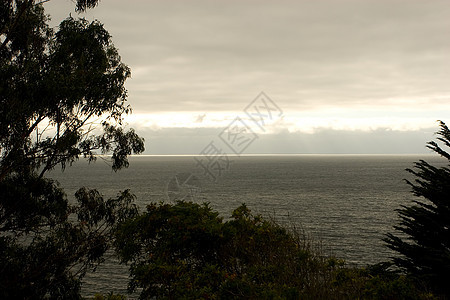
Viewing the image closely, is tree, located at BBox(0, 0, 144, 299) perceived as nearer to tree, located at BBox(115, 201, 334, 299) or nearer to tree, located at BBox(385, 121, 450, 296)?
tree, located at BBox(115, 201, 334, 299)

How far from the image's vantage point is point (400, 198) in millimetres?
93000

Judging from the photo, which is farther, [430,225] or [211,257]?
[430,225]

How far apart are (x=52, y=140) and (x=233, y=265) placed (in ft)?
35.0

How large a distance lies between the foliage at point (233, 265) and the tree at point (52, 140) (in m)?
5.10

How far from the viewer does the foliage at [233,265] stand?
891 cm

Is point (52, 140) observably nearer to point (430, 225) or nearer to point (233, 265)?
point (233, 265)

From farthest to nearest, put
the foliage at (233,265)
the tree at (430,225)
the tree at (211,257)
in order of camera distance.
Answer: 1. the tree at (430,225)
2. the tree at (211,257)
3. the foliage at (233,265)

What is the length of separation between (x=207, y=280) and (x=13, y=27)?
1423 centimetres

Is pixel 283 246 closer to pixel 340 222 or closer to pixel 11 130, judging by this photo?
pixel 11 130

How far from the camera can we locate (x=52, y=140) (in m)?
17.9

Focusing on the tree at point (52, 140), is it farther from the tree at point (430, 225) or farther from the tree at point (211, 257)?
the tree at point (430, 225)

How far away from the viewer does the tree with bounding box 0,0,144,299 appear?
52.7 feet

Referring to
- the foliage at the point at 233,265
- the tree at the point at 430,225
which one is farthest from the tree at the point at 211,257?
the tree at the point at 430,225

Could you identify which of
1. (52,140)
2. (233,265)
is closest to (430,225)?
(233,265)
